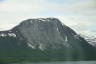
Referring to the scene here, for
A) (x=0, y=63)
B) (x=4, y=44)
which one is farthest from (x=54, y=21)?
(x=0, y=63)

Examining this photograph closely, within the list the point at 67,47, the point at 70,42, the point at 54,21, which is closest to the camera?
the point at 67,47

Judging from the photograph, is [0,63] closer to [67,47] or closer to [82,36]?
[67,47]

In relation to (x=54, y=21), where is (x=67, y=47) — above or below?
below

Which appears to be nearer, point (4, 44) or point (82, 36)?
point (4, 44)

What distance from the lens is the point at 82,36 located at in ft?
634

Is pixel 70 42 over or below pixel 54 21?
below

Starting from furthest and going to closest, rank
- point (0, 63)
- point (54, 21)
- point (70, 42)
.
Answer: point (54, 21) < point (70, 42) < point (0, 63)

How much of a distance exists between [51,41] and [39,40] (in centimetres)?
871

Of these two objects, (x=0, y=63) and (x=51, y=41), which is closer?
(x=0, y=63)

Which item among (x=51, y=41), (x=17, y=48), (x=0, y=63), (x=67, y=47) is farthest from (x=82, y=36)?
(x=0, y=63)

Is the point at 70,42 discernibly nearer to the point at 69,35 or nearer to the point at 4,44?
the point at 69,35

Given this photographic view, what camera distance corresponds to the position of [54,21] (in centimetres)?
19675

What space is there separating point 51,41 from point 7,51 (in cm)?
5659

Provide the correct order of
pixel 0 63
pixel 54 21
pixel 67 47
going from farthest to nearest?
pixel 54 21, pixel 67 47, pixel 0 63
